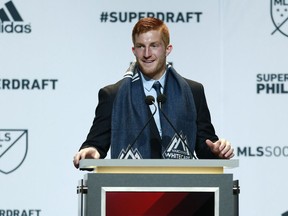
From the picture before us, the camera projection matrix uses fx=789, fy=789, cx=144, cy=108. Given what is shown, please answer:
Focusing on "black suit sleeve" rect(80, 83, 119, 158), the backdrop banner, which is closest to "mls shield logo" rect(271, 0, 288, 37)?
the backdrop banner

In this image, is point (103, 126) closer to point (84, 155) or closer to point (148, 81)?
point (148, 81)

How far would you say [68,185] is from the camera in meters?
4.94

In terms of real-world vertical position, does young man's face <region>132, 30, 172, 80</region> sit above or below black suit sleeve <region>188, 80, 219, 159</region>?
above

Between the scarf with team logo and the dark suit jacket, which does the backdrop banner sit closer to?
the dark suit jacket

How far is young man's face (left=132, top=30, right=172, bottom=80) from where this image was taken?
128 inches

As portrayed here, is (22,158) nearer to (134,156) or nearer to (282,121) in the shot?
(282,121)

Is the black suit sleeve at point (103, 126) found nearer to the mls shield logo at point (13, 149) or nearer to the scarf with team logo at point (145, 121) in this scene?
the scarf with team logo at point (145, 121)

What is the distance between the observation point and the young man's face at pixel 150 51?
3.24 metres

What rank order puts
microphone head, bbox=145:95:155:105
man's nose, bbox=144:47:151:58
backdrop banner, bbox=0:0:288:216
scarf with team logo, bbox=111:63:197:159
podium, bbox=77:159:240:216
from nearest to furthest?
podium, bbox=77:159:240:216 → microphone head, bbox=145:95:155:105 → scarf with team logo, bbox=111:63:197:159 → man's nose, bbox=144:47:151:58 → backdrop banner, bbox=0:0:288:216

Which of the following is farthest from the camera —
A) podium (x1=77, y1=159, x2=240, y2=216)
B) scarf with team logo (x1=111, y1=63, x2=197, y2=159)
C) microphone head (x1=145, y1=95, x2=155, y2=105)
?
scarf with team logo (x1=111, y1=63, x2=197, y2=159)

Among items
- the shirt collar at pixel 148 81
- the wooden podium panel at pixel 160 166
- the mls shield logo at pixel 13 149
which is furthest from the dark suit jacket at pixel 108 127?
the mls shield logo at pixel 13 149

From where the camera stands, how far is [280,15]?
16.4 feet

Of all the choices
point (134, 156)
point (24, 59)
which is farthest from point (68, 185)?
point (134, 156)

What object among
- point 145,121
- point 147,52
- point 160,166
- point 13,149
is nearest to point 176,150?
point 145,121
